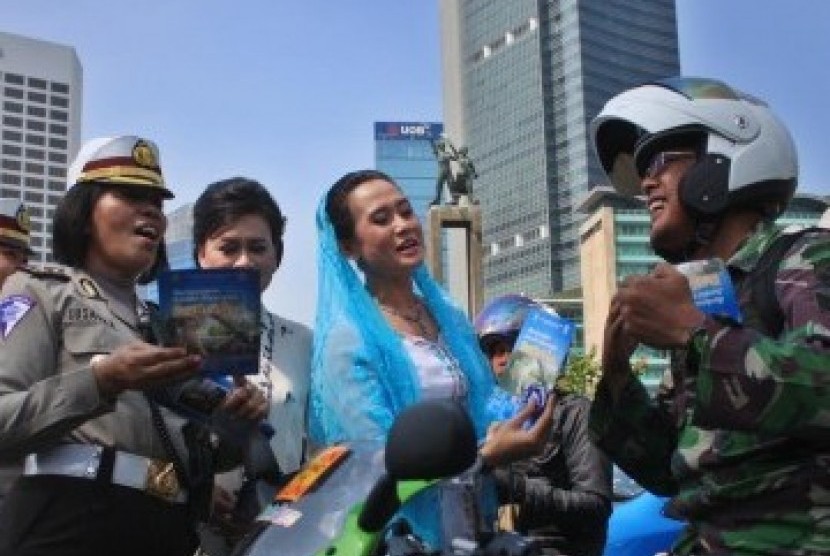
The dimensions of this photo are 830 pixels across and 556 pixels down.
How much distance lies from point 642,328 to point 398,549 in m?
0.68

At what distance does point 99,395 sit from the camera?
247cm

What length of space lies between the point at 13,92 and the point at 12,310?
80.1m

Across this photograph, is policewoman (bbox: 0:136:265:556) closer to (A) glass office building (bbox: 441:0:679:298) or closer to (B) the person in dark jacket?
(B) the person in dark jacket

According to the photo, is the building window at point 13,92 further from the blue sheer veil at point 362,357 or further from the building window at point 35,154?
the blue sheer veil at point 362,357

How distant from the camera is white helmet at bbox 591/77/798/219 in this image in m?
2.46

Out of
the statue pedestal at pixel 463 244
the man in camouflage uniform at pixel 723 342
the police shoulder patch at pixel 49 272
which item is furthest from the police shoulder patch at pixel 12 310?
the statue pedestal at pixel 463 244

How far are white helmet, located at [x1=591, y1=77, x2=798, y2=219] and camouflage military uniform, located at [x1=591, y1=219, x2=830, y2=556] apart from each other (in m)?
0.18

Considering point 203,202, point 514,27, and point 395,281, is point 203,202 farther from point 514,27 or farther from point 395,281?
point 514,27

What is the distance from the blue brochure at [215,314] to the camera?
2.28 meters

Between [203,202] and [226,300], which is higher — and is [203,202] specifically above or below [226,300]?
above

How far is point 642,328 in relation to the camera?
209cm

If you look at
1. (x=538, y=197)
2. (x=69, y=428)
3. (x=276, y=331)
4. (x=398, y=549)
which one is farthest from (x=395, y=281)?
(x=538, y=197)

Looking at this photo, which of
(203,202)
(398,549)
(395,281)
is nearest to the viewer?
(398,549)

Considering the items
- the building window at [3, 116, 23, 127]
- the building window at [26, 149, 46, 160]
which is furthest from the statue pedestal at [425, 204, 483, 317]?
the building window at [3, 116, 23, 127]
